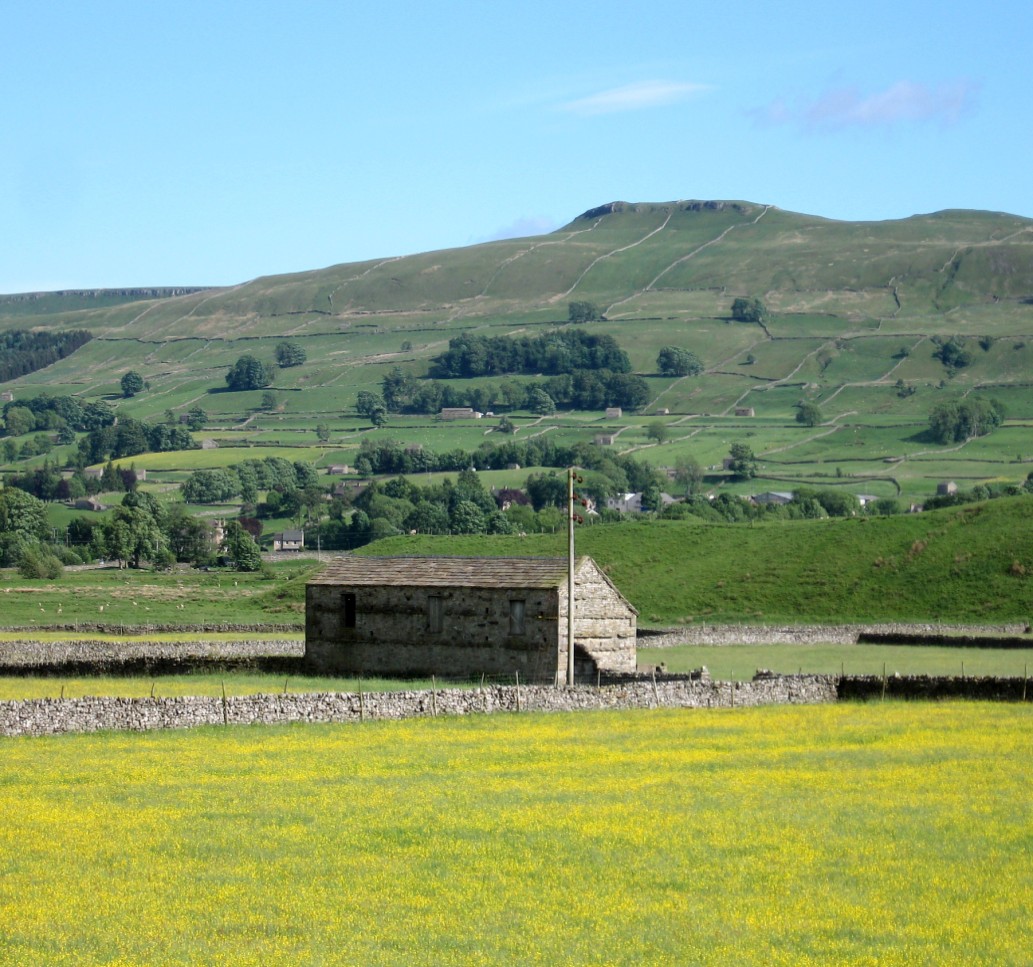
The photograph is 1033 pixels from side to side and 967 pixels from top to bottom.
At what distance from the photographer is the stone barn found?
5500 cm

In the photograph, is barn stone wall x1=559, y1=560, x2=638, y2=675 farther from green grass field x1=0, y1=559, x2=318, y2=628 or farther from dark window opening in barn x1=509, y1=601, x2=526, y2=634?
green grass field x1=0, y1=559, x2=318, y2=628

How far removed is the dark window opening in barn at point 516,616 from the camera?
55312mm

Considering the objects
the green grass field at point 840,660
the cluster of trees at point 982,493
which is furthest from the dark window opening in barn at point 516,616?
the cluster of trees at point 982,493

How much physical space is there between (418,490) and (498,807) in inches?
6511

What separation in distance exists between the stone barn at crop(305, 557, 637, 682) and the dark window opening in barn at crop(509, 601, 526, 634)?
4 centimetres

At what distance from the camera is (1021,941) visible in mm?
18531

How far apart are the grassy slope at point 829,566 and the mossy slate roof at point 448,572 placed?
3054 centimetres

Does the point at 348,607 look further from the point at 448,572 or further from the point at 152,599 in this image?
the point at 152,599

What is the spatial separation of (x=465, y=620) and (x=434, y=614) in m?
1.45

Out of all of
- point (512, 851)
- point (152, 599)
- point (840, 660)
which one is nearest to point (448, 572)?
point (840, 660)

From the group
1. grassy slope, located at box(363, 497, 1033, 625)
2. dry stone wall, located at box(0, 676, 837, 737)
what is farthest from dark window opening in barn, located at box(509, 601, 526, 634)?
grassy slope, located at box(363, 497, 1033, 625)

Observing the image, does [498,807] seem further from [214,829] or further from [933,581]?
[933,581]

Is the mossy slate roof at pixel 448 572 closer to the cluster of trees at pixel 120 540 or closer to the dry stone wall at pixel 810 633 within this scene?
the dry stone wall at pixel 810 633

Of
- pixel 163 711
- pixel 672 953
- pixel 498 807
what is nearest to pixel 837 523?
pixel 163 711
